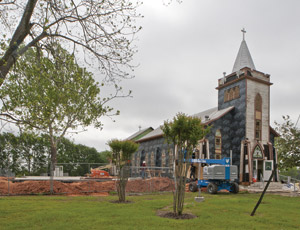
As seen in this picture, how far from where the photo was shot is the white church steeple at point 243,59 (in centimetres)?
3372

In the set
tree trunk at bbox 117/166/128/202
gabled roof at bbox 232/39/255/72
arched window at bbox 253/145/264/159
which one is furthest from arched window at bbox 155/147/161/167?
tree trunk at bbox 117/166/128/202

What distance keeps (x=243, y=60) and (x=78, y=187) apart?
2341cm

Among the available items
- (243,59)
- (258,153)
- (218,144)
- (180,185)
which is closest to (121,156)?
(180,185)

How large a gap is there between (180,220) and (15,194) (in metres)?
13.3

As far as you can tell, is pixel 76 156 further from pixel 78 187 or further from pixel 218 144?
pixel 78 187

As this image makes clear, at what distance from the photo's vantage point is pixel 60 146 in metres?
62.3

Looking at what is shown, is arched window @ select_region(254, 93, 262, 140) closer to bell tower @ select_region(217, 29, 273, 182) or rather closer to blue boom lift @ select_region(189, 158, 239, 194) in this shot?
bell tower @ select_region(217, 29, 273, 182)

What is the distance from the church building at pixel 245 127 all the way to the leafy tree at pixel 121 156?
13.9 meters

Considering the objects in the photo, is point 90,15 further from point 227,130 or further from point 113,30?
point 227,130

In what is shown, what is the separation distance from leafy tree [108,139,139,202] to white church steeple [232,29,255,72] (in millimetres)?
21429

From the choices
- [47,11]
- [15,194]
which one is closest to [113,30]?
[47,11]

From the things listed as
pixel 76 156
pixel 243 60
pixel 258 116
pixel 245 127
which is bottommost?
pixel 76 156

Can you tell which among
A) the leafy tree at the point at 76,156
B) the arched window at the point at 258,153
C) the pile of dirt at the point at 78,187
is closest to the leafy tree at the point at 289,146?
the arched window at the point at 258,153

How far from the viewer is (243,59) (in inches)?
1347
